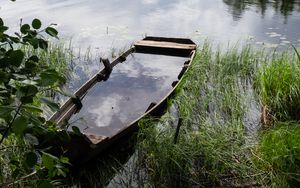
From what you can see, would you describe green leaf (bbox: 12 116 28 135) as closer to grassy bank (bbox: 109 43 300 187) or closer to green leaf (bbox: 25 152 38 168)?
green leaf (bbox: 25 152 38 168)

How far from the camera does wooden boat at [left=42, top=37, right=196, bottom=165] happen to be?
10.3 feet

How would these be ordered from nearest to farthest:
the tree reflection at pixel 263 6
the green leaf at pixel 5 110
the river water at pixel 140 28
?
1. the green leaf at pixel 5 110
2. the river water at pixel 140 28
3. the tree reflection at pixel 263 6

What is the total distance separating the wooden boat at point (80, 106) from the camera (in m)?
3.14

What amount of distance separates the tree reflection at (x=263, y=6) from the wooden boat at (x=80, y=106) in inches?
Answer: 132

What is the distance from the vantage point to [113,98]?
513 cm

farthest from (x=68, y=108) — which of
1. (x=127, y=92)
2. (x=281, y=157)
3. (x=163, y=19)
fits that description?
(x=163, y=19)

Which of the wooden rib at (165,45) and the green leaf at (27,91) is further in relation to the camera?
the wooden rib at (165,45)

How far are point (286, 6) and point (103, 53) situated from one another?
5590 mm

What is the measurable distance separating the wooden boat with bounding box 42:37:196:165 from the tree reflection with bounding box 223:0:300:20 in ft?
11.0

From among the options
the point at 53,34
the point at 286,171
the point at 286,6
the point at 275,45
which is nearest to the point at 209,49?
the point at 275,45

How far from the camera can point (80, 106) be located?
4.46 metres

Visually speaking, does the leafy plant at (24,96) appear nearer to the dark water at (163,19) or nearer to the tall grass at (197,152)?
the tall grass at (197,152)

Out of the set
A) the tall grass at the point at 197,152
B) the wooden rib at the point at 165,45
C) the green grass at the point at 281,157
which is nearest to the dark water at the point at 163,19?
the wooden rib at the point at 165,45

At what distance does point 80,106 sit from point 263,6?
24.7 feet
